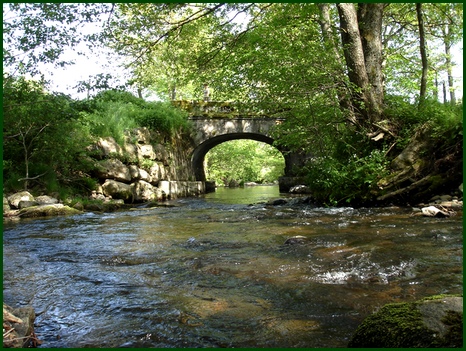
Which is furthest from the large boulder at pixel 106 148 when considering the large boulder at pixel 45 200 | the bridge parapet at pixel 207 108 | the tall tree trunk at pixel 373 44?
the tall tree trunk at pixel 373 44

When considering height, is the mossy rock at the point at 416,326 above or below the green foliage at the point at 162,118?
below

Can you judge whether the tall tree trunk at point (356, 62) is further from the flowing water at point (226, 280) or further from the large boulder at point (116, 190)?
the large boulder at point (116, 190)

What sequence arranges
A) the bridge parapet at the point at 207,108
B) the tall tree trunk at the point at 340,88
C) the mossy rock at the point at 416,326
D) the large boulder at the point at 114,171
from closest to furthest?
the mossy rock at the point at 416,326 < the tall tree trunk at the point at 340,88 < the large boulder at the point at 114,171 < the bridge parapet at the point at 207,108

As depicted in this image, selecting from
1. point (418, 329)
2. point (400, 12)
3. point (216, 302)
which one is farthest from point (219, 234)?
point (400, 12)

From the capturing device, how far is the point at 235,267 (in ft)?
14.4

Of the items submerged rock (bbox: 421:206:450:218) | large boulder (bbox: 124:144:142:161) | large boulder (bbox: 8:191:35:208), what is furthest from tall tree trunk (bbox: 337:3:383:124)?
large boulder (bbox: 8:191:35:208)

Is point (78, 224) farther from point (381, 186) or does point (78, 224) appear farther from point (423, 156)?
point (423, 156)

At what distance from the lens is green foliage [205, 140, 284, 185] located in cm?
4478

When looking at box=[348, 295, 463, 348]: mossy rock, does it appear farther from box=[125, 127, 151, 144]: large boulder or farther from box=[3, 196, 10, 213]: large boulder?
box=[125, 127, 151, 144]: large boulder

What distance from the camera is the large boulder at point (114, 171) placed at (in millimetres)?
14141

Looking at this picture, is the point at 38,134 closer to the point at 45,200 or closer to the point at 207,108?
the point at 45,200

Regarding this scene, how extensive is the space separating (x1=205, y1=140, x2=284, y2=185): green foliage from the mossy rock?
1551 inches

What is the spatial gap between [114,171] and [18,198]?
4235 mm

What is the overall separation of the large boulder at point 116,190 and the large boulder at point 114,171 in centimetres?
25
